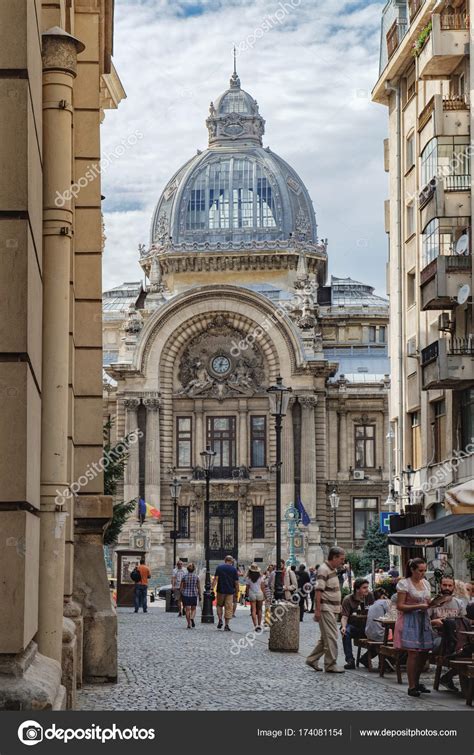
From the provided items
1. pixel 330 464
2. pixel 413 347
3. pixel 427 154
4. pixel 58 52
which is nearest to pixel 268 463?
pixel 330 464

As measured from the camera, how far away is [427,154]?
3600 cm

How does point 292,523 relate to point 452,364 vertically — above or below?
below

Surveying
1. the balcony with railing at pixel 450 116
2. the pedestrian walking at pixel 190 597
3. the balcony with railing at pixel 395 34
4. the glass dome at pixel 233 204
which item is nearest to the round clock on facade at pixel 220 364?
the glass dome at pixel 233 204

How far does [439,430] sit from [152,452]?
129 feet

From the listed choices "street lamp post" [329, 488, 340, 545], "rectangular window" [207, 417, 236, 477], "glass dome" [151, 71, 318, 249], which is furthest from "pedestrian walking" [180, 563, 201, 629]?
"glass dome" [151, 71, 318, 249]

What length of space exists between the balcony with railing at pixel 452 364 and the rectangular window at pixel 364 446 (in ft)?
154

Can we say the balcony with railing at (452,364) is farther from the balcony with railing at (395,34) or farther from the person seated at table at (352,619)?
the balcony with railing at (395,34)

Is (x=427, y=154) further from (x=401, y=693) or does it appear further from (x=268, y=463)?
(x=268, y=463)

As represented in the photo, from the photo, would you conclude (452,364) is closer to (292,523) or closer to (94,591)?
(94,591)

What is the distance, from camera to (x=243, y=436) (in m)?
77.9

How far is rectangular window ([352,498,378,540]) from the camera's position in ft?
262

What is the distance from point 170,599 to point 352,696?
30706 millimetres

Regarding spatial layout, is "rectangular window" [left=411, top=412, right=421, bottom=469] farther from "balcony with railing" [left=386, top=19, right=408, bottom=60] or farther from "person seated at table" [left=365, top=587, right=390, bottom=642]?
"person seated at table" [left=365, top=587, right=390, bottom=642]

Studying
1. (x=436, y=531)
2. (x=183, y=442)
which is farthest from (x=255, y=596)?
(x=183, y=442)
